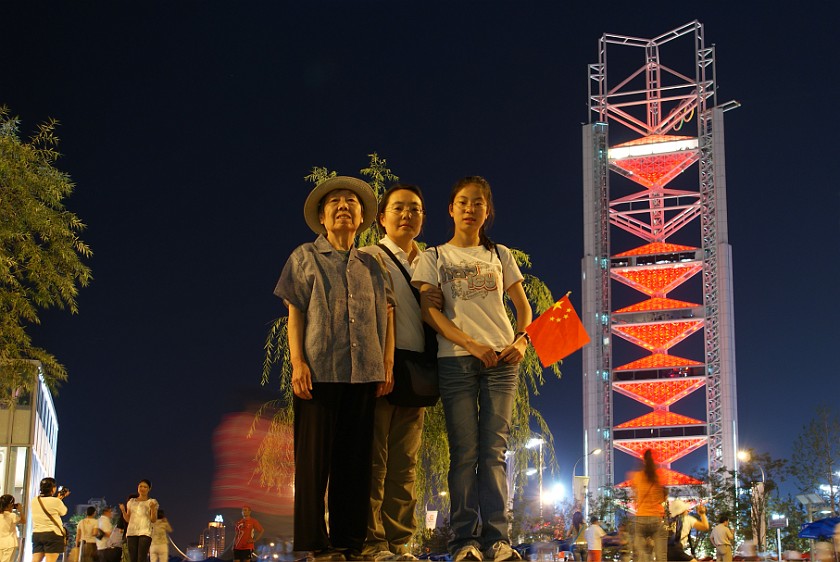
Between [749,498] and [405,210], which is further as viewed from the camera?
[749,498]

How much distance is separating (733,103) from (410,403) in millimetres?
78851

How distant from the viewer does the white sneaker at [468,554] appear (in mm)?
4480

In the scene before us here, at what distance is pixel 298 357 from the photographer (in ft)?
16.3

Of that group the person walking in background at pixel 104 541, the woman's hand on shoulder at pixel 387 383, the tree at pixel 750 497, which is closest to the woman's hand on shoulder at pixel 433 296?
Answer: the woman's hand on shoulder at pixel 387 383

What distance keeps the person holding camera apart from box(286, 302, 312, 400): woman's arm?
7327mm

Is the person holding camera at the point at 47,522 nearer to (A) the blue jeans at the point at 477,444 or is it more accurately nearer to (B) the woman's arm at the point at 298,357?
(B) the woman's arm at the point at 298,357

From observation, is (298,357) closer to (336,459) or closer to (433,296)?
(336,459)

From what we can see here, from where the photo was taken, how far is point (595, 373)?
7512 centimetres

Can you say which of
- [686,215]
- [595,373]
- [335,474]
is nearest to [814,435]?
[595,373]

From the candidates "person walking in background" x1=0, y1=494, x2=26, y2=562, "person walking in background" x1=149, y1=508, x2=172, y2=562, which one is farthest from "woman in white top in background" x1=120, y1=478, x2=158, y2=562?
"person walking in background" x1=0, y1=494, x2=26, y2=562

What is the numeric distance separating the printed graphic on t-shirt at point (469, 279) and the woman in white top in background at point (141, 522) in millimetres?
7802

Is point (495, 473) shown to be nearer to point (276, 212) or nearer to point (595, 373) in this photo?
point (276, 212)

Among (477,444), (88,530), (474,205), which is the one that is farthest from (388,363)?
(88,530)

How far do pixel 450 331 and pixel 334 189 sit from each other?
98cm
